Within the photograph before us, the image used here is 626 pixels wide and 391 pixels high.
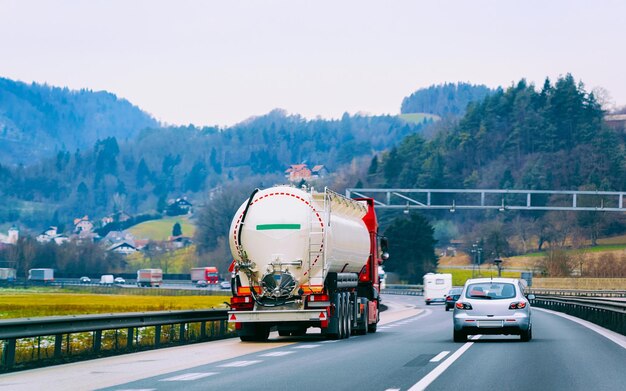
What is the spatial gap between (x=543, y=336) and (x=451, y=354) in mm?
9273

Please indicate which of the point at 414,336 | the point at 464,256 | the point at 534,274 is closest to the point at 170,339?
the point at 414,336

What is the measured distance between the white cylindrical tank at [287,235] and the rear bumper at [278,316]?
0.72m

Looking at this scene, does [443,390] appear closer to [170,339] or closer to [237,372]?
[237,372]

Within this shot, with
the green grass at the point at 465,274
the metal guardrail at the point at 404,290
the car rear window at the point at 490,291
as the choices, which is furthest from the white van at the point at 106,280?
the car rear window at the point at 490,291

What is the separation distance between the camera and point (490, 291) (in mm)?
28281

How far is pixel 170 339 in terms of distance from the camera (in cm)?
2841

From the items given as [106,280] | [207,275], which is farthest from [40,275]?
[207,275]

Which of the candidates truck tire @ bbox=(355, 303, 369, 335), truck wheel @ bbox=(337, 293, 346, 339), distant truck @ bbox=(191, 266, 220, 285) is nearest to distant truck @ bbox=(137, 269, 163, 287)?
distant truck @ bbox=(191, 266, 220, 285)

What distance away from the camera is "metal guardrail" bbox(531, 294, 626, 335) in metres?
34.8

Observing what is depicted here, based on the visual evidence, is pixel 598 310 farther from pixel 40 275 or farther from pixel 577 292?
pixel 40 275

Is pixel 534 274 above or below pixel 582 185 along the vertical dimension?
below

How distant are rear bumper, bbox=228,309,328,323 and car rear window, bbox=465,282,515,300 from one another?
11.2 ft

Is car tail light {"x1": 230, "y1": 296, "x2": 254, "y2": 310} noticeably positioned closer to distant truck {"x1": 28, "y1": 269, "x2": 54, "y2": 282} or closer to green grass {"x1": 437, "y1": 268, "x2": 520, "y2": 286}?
green grass {"x1": 437, "y1": 268, "x2": 520, "y2": 286}

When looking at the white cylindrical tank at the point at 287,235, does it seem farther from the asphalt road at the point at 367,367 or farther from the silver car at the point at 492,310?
the silver car at the point at 492,310
